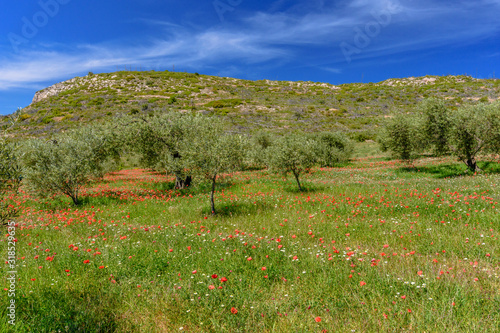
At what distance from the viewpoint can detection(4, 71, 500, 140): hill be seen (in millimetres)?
66312

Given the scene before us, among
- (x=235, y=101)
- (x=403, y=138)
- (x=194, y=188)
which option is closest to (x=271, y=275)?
(x=194, y=188)

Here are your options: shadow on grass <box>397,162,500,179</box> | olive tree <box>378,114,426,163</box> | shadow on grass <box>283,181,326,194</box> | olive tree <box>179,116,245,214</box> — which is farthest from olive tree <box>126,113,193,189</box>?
olive tree <box>378,114,426,163</box>

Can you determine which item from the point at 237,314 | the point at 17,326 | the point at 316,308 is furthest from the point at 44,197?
the point at 316,308

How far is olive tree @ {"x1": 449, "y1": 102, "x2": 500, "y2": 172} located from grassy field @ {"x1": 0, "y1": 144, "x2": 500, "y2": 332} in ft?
45.8

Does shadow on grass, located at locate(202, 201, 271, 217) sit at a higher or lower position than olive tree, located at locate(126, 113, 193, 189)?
lower

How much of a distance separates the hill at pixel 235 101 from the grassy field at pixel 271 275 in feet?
161

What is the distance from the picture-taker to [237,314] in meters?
4.04

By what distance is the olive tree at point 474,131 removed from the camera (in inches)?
757

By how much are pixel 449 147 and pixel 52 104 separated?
4357 inches

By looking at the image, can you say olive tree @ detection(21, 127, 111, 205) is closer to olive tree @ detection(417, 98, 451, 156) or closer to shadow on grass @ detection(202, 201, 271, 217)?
shadow on grass @ detection(202, 201, 271, 217)

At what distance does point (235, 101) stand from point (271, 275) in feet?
292

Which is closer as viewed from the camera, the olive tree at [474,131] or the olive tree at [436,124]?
the olive tree at [474,131]

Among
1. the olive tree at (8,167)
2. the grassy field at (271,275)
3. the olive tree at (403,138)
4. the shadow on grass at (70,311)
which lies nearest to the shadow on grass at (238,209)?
the grassy field at (271,275)

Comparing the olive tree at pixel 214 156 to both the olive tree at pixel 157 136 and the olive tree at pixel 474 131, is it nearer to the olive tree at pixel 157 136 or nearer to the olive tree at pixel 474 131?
the olive tree at pixel 157 136
